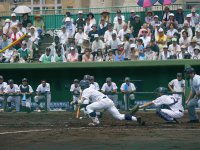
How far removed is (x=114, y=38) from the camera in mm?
28031

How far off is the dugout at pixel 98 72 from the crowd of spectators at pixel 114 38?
25 cm

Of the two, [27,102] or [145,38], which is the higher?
[145,38]

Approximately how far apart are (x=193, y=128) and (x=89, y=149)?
18.2 feet

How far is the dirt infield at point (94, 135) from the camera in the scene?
15.6 m

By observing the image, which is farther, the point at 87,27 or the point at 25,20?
the point at 25,20

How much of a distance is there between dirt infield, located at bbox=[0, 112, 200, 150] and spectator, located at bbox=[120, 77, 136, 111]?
2864 mm

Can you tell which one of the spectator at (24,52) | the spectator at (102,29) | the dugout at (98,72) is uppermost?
the spectator at (102,29)

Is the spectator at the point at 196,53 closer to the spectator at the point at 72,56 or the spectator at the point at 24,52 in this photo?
the spectator at the point at 72,56

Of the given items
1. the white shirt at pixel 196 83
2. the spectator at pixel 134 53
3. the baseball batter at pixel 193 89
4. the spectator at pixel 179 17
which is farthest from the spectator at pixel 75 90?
the white shirt at pixel 196 83

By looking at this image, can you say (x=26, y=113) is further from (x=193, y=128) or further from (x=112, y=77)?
(x=193, y=128)

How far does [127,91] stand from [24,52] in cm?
528

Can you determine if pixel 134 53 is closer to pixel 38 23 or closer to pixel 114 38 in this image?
pixel 114 38

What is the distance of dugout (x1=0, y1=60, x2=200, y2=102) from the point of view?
2850 cm

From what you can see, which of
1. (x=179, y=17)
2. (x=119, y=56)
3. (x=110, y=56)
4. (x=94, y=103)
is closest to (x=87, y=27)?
(x=110, y=56)
